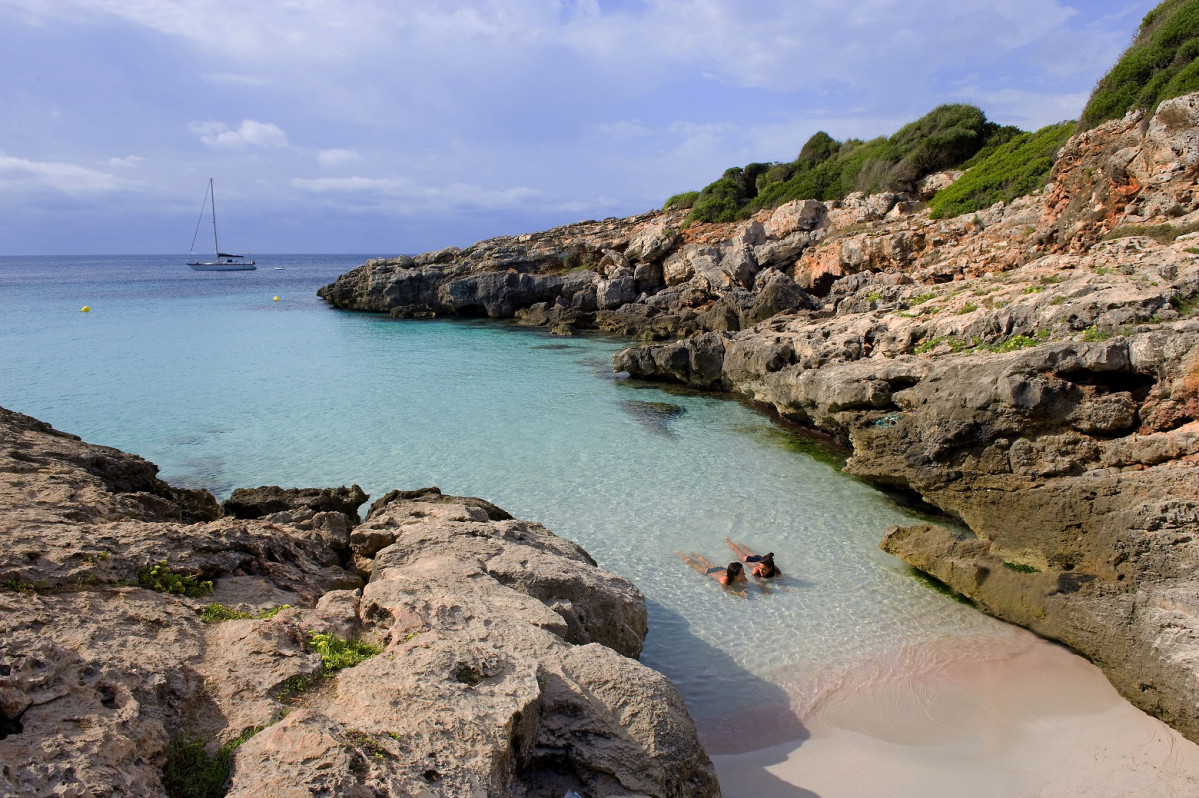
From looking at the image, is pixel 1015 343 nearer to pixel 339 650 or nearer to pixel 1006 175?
pixel 339 650

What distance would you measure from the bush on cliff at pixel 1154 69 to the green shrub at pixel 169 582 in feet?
67.6

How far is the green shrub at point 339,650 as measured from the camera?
450cm

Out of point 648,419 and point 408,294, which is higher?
point 408,294

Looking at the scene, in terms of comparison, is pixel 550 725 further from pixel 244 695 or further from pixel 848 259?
pixel 848 259

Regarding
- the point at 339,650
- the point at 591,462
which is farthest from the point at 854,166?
the point at 339,650

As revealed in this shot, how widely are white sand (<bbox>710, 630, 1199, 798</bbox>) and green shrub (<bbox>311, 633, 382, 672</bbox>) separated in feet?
10.4

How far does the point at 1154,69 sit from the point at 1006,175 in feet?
25.0

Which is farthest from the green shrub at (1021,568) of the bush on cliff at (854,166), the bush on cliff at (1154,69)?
the bush on cliff at (854,166)

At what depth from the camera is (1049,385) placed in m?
9.09

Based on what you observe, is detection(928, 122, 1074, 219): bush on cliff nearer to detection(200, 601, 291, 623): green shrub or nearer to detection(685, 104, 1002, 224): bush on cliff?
detection(685, 104, 1002, 224): bush on cliff

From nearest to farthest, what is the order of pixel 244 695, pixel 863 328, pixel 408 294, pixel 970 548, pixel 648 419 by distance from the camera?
1. pixel 244 695
2. pixel 970 548
3. pixel 863 328
4. pixel 648 419
5. pixel 408 294

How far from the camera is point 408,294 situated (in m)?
44.1

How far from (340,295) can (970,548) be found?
46857mm

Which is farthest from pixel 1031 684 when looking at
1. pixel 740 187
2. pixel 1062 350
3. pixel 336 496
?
pixel 740 187
